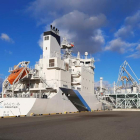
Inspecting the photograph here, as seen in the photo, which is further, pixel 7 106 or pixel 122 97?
pixel 122 97

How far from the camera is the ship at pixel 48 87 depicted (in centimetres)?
1645

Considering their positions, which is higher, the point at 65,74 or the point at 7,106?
the point at 65,74

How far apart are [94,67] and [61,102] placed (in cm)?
1126

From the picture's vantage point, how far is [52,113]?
18594 mm

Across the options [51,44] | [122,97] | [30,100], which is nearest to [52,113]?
[30,100]

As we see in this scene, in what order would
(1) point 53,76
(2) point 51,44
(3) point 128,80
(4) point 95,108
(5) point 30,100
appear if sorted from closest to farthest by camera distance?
(5) point 30,100, (1) point 53,76, (2) point 51,44, (4) point 95,108, (3) point 128,80

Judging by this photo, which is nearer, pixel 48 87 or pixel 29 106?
pixel 29 106

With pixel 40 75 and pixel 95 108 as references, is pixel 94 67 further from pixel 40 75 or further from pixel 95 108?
pixel 40 75

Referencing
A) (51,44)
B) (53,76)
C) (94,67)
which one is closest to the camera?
(53,76)

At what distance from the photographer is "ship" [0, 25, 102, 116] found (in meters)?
16.5

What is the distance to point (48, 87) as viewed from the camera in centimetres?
1892

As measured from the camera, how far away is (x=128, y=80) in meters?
39.9

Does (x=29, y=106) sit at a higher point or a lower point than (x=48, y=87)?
lower

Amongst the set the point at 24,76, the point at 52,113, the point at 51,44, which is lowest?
the point at 52,113
